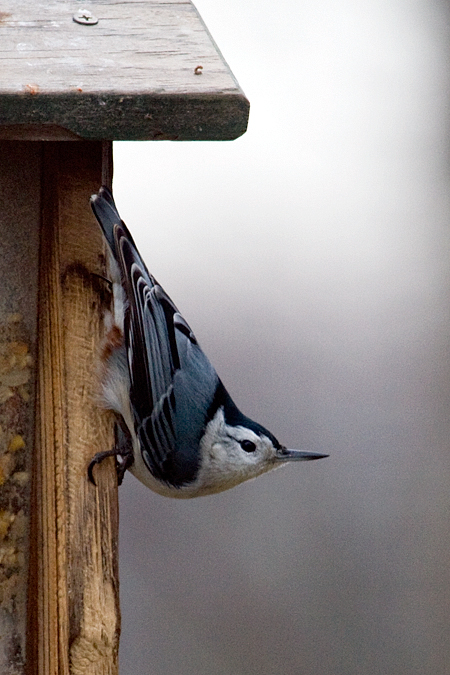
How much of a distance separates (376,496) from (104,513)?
1.97 m

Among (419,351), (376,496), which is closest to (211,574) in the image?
(376,496)

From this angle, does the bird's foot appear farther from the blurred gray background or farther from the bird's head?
the blurred gray background

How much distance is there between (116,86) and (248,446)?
86 centimetres

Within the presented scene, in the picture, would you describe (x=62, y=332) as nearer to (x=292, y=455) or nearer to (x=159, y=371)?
(x=159, y=371)

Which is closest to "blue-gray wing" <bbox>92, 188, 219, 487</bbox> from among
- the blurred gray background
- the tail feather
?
the tail feather

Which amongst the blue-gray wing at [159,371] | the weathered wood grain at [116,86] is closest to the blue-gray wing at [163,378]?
the blue-gray wing at [159,371]

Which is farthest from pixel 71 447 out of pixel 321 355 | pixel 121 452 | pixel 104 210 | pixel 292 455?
pixel 321 355

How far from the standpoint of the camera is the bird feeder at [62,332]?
4.01 ft

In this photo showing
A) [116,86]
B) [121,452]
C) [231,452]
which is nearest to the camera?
[116,86]

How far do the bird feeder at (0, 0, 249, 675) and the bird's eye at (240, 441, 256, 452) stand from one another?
371mm

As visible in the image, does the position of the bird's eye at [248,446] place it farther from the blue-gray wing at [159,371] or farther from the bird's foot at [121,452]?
the bird's foot at [121,452]

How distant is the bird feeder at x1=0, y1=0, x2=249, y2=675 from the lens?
4.01 ft

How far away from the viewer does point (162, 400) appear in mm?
1631

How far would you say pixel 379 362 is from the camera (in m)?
3.38
